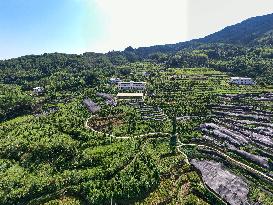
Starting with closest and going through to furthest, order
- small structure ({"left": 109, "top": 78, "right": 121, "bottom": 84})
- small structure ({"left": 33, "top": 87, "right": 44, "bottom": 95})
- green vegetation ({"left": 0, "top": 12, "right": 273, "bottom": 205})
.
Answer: green vegetation ({"left": 0, "top": 12, "right": 273, "bottom": 205})
small structure ({"left": 33, "top": 87, "right": 44, "bottom": 95})
small structure ({"left": 109, "top": 78, "right": 121, "bottom": 84})

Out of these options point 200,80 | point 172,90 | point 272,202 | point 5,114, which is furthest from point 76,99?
point 272,202

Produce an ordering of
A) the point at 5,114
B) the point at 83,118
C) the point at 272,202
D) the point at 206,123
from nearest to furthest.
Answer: the point at 272,202
the point at 206,123
the point at 83,118
the point at 5,114

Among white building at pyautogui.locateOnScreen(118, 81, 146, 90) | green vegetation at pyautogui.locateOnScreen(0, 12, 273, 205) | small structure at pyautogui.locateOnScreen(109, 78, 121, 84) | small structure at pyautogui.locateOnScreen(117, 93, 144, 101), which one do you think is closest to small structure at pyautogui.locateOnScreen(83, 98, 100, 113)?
green vegetation at pyautogui.locateOnScreen(0, 12, 273, 205)

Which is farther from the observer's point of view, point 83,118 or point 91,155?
point 83,118

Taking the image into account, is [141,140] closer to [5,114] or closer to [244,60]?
[5,114]

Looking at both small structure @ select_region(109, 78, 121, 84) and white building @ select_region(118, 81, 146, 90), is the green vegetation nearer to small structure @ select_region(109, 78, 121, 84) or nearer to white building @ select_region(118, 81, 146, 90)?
white building @ select_region(118, 81, 146, 90)

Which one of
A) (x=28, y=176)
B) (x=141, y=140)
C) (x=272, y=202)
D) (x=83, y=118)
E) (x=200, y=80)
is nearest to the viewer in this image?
(x=272, y=202)
